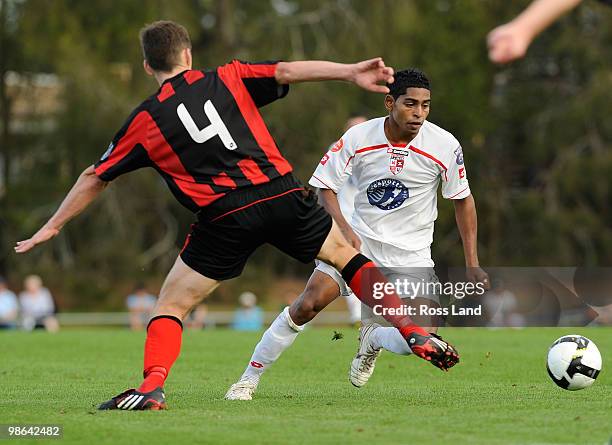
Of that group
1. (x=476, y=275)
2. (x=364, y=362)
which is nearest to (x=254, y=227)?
(x=476, y=275)

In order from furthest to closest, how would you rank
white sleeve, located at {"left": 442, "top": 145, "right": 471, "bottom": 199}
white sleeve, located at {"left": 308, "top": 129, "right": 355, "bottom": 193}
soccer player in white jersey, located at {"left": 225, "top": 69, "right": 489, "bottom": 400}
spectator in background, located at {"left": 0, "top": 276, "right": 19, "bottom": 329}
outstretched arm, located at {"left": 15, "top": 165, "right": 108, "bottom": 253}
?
spectator in background, located at {"left": 0, "top": 276, "right": 19, "bottom": 329} < white sleeve, located at {"left": 308, "top": 129, "right": 355, "bottom": 193} < white sleeve, located at {"left": 442, "top": 145, "right": 471, "bottom": 199} < soccer player in white jersey, located at {"left": 225, "top": 69, "right": 489, "bottom": 400} < outstretched arm, located at {"left": 15, "top": 165, "right": 108, "bottom": 253}

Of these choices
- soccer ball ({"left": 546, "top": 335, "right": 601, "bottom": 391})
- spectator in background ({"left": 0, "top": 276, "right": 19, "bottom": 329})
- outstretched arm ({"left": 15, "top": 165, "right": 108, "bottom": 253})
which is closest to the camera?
outstretched arm ({"left": 15, "top": 165, "right": 108, "bottom": 253})

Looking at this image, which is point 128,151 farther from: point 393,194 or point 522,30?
point 522,30

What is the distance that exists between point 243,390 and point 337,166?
181cm

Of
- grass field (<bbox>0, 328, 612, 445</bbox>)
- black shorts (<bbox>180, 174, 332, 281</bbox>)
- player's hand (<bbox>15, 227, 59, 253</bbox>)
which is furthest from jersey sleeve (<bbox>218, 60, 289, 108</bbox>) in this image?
grass field (<bbox>0, 328, 612, 445</bbox>)

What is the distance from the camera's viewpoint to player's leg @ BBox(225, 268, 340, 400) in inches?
336

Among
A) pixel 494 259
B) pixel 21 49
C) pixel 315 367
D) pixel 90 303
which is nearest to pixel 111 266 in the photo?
pixel 90 303

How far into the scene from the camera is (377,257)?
9312 millimetres

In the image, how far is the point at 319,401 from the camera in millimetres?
8203

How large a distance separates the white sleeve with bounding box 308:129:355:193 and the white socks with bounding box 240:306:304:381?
106 centimetres

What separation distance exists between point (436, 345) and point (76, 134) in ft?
98.6

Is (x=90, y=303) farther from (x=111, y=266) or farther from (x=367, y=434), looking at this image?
(x=367, y=434)

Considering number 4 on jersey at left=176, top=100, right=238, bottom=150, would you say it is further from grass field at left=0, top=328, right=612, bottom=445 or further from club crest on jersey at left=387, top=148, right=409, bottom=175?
club crest on jersey at left=387, top=148, right=409, bottom=175

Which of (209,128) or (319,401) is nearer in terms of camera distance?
(209,128)
